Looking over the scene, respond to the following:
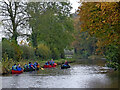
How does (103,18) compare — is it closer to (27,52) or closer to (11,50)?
(11,50)

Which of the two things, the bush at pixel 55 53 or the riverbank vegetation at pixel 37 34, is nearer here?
the riverbank vegetation at pixel 37 34

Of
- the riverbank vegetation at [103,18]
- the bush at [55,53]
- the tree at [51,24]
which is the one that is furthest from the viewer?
the bush at [55,53]

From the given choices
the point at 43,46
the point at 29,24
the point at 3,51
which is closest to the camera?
the point at 3,51

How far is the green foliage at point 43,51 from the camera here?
4546 cm

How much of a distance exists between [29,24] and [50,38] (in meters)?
6.96

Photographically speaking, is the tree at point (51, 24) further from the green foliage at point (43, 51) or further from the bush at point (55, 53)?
the green foliage at point (43, 51)

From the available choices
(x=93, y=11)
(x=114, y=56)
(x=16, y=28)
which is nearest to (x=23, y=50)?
(x=16, y=28)

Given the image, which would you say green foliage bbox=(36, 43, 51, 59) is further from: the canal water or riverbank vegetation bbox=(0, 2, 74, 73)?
the canal water

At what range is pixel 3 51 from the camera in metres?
34.2

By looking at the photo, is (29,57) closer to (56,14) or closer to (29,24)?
(29,24)

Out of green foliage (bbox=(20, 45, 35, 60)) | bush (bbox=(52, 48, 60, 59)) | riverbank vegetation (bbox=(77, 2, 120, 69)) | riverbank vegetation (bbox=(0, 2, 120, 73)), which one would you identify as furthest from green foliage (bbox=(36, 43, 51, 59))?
riverbank vegetation (bbox=(77, 2, 120, 69))

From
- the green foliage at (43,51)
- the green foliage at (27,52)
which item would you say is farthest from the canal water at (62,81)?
the green foliage at (43,51)

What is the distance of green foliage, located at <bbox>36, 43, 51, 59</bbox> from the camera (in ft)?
149

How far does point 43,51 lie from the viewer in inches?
1818
